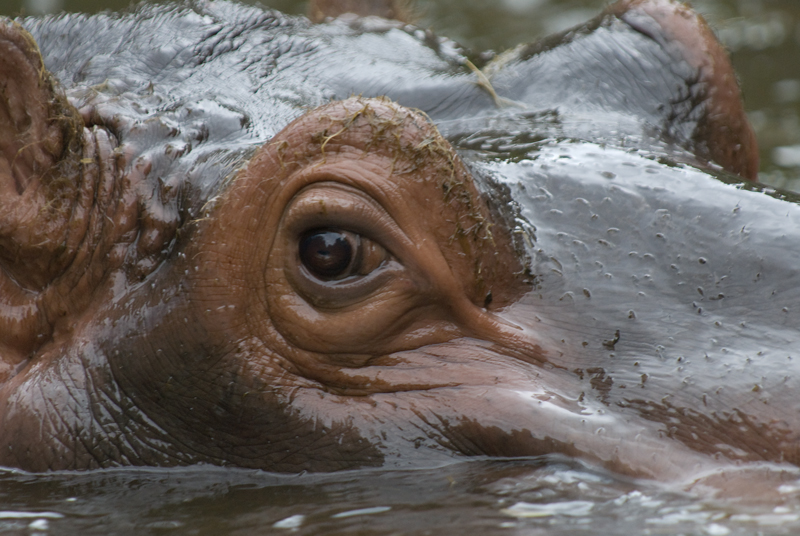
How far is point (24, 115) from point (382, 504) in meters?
1.51

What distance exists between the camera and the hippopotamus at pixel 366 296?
252 cm

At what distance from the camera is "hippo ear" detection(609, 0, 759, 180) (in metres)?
3.79

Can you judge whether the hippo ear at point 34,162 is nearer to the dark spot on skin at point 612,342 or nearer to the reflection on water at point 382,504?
the reflection on water at point 382,504

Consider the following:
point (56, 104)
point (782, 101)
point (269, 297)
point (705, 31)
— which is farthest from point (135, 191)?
point (782, 101)

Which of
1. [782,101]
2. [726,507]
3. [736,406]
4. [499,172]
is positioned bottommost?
[726,507]

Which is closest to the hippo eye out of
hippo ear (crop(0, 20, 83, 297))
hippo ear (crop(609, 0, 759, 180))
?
hippo ear (crop(0, 20, 83, 297))

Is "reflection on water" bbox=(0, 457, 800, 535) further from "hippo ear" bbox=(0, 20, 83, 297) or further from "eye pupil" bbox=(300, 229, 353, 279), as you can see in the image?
"hippo ear" bbox=(0, 20, 83, 297)

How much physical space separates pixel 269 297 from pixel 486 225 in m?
0.63

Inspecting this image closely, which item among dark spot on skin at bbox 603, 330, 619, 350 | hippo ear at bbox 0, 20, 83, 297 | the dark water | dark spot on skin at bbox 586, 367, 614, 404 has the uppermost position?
hippo ear at bbox 0, 20, 83, 297

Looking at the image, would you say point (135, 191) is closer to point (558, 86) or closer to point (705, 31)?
point (558, 86)

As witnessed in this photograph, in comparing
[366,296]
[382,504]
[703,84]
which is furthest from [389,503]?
[703,84]

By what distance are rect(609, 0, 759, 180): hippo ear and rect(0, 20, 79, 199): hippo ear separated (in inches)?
90.1

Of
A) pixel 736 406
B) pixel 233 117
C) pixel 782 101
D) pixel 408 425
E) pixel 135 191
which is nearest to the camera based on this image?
pixel 736 406

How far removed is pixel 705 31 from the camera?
12.8ft
